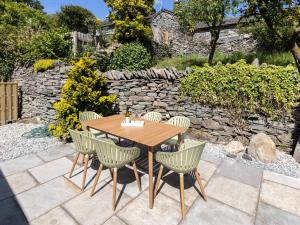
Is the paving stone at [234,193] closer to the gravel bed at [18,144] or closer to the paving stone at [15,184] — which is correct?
the paving stone at [15,184]

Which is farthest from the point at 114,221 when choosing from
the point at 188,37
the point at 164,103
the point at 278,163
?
the point at 188,37

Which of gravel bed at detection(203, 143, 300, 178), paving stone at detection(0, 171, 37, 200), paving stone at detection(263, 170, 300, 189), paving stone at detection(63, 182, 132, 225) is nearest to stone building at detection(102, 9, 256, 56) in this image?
gravel bed at detection(203, 143, 300, 178)

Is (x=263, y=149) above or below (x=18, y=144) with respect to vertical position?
above

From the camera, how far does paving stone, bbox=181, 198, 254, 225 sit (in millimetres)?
2176

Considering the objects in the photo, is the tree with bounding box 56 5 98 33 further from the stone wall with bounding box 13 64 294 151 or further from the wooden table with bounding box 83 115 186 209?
the wooden table with bounding box 83 115 186 209

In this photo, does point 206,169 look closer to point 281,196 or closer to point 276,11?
point 281,196

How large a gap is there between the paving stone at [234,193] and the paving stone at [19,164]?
3030mm

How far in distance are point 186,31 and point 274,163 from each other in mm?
9686

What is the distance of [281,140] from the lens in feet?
13.1

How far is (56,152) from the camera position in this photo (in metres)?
3.91

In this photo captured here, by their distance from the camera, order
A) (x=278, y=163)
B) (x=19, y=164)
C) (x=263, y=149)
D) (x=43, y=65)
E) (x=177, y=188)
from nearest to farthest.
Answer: (x=177, y=188) < (x=19, y=164) < (x=278, y=163) < (x=263, y=149) < (x=43, y=65)

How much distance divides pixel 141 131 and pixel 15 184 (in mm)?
2012

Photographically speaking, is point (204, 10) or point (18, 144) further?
point (204, 10)

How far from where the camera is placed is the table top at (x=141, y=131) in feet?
8.55
